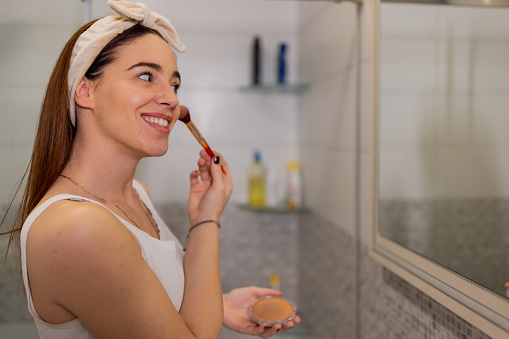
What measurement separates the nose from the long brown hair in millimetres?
106

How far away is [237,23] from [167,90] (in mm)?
1193

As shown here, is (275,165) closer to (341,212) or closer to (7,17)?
(341,212)

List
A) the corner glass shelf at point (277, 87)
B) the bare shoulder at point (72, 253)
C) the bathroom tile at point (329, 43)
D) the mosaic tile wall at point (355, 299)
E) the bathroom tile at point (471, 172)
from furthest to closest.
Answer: the corner glass shelf at point (277, 87), the bathroom tile at point (329, 43), the mosaic tile wall at point (355, 299), the bathroom tile at point (471, 172), the bare shoulder at point (72, 253)

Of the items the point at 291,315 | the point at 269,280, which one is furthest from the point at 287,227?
the point at 291,315

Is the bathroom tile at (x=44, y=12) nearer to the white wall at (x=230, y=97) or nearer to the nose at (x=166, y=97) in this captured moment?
the nose at (x=166, y=97)

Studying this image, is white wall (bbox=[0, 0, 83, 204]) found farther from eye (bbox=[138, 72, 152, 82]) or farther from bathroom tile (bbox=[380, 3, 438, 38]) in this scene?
bathroom tile (bbox=[380, 3, 438, 38])

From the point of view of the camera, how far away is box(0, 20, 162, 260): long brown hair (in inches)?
33.2

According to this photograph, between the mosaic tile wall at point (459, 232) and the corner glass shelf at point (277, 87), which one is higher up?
the corner glass shelf at point (277, 87)

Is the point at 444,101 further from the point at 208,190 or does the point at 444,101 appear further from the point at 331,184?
the point at 331,184

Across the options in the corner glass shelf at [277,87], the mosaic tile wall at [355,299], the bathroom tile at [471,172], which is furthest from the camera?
the corner glass shelf at [277,87]

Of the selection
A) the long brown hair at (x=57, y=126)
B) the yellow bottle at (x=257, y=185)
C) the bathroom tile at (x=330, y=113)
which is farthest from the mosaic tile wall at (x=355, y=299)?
the long brown hair at (x=57, y=126)

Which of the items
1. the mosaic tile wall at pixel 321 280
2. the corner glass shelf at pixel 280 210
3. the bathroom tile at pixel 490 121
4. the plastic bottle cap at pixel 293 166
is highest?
the bathroom tile at pixel 490 121

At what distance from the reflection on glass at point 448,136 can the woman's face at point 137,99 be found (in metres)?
0.53

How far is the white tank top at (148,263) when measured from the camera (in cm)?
74
